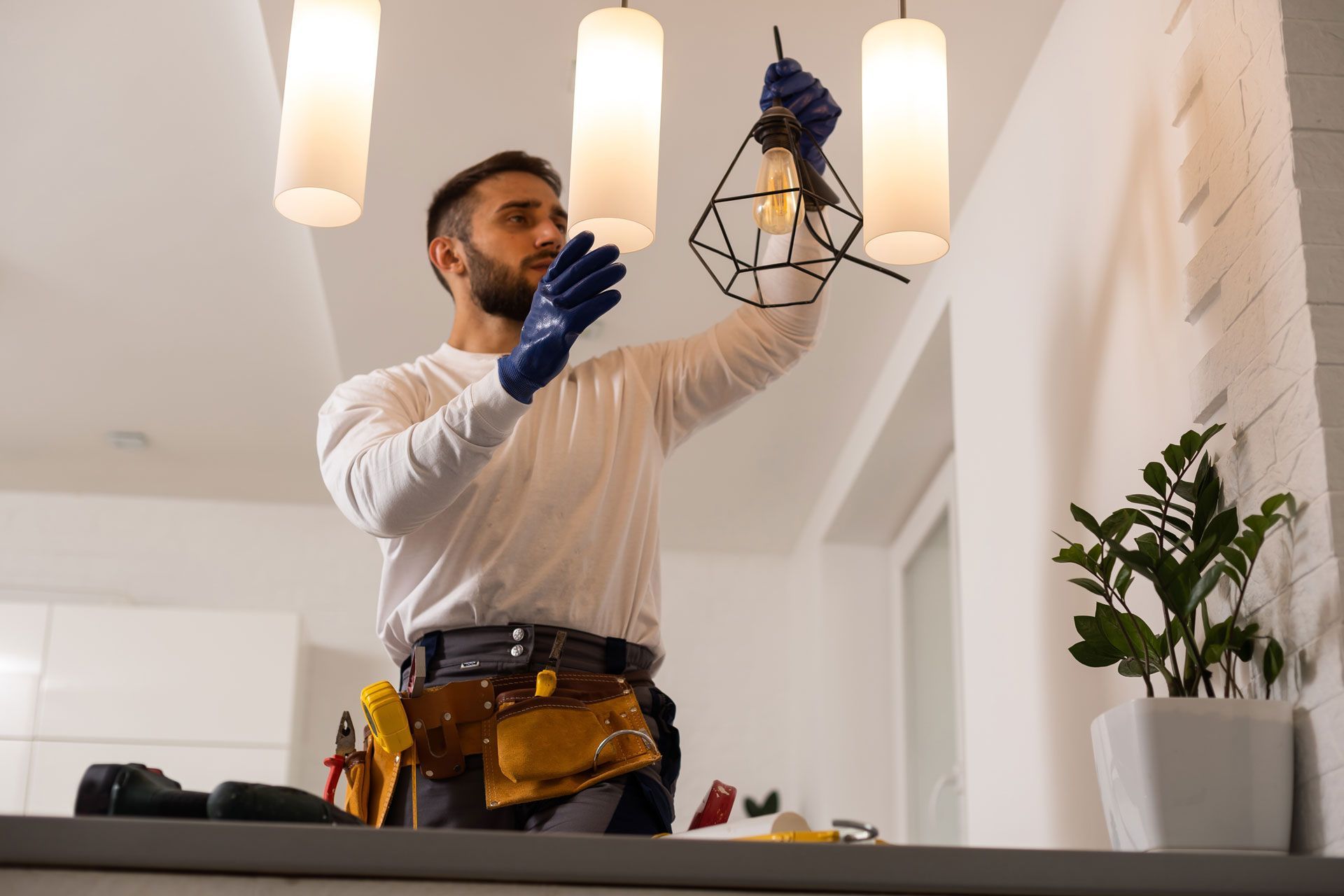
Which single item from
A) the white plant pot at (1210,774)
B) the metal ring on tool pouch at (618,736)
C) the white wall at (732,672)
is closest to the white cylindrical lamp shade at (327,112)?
the metal ring on tool pouch at (618,736)

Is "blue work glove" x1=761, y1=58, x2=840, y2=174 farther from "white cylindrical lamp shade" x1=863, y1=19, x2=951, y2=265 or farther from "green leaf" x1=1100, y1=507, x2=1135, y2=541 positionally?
"green leaf" x1=1100, y1=507, x2=1135, y2=541

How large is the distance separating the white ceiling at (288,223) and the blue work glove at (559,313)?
103 centimetres

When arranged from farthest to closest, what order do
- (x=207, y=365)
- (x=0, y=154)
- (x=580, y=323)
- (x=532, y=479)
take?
1. (x=207, y=365)
2. (x=0, y=154)
3. (x=532, y=479)
4. (x=580, y=323)

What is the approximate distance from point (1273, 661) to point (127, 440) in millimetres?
3820

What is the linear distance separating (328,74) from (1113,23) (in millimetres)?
1201

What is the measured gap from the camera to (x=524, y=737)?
1603 mm

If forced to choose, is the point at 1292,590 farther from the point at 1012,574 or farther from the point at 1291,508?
the point at 1012,574

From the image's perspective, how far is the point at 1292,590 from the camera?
4.53 feet

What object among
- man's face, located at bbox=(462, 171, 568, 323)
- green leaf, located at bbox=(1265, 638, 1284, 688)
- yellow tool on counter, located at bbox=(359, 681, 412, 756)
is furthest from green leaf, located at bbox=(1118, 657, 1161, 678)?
man's face, located at bbox=(462, 171, 568, 323)

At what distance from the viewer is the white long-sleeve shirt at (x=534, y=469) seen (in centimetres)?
164

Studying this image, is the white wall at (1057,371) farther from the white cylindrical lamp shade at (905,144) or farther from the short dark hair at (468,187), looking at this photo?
the short dark hair at (468,187)

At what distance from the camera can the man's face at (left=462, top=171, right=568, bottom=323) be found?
2.05 meters

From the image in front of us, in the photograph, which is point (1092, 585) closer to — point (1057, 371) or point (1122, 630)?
point (1122, 630)

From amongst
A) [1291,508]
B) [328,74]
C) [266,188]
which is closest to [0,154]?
[266,188]
